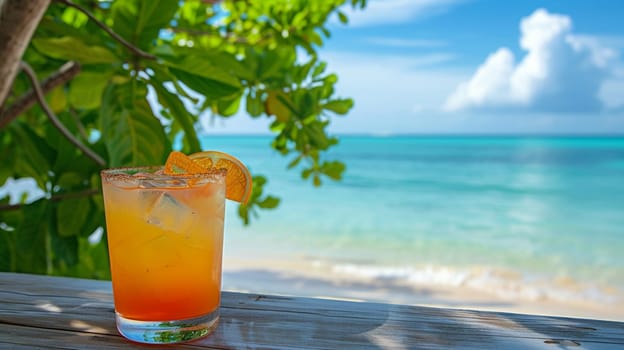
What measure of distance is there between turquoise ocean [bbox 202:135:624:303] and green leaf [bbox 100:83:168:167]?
18.8 feet

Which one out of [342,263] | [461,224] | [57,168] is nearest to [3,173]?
[57,168]

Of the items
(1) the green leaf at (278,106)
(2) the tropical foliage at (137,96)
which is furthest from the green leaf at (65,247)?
(1) the green leaf at (278,106)

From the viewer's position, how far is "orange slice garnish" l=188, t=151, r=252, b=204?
2.31 feet

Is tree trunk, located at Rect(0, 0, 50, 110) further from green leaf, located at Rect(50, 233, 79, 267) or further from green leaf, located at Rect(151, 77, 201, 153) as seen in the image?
green leaf, located at Rect(50, 233, 79, 267)

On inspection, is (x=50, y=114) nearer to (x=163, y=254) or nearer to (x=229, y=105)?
(x=229, y=105)

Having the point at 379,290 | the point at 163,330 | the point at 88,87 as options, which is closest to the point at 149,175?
the point at 163,330

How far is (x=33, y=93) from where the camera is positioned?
4.76 ft

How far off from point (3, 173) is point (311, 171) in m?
0.93

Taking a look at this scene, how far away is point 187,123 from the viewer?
116cm

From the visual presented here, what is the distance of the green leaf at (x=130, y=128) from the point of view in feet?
3.81

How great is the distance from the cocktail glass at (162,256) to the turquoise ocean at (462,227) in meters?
6.08

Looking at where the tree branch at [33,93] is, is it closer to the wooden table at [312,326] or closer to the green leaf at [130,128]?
the green leaf at [130,128]

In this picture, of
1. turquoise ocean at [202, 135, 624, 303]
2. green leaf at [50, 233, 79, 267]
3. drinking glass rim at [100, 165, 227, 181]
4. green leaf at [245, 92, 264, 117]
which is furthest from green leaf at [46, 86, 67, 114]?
turquoise ocean at [202, 135, 624, 303]

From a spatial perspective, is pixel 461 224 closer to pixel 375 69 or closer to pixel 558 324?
pixel 558 324
